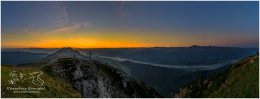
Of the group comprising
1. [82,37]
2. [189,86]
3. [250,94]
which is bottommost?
[189,86]

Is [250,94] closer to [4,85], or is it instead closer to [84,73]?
[4,85]

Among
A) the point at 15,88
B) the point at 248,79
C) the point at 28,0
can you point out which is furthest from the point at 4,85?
the point at 248,79

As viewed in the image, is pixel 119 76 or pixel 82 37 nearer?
pixel 82 37

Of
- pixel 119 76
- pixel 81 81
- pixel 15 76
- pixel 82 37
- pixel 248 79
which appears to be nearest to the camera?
pixel 15 76

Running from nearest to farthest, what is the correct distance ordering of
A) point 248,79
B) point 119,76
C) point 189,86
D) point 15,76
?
point 15,76, point 248,79, point 189,86, point 119,76

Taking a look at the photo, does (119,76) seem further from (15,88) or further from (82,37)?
(15,88)

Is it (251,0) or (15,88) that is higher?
(251,0)
